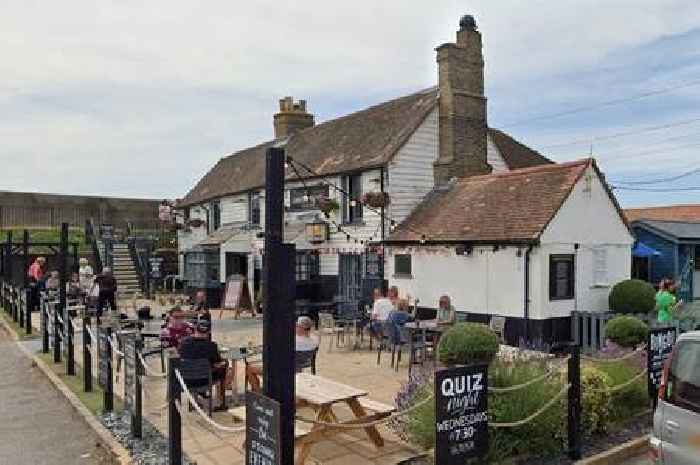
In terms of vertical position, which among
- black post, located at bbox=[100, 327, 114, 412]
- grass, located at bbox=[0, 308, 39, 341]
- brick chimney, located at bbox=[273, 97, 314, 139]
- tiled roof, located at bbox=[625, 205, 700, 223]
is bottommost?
grass, located at bbox=[0, 308, 39, 341]

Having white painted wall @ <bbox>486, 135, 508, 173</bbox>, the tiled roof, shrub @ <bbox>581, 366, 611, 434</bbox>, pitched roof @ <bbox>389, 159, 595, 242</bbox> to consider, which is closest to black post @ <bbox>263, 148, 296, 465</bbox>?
shrub @ <bbox>581, 366, 611, 434</bbox>

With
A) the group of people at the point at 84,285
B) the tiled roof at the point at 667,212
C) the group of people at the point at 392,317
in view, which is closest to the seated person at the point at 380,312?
the group of people at the point at 392,317

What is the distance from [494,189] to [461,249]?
7.85 feet

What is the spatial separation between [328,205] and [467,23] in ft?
23.0

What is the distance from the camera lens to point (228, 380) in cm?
958

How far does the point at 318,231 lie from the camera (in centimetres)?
2031

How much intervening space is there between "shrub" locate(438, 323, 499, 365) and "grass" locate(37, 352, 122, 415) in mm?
4903

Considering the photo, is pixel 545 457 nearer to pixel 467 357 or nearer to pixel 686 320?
pixel 467 357

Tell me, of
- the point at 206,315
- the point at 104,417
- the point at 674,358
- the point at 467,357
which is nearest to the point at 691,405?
the point at 674,358

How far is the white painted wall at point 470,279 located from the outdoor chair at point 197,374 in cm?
829

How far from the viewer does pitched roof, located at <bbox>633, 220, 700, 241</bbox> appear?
20.2 metres

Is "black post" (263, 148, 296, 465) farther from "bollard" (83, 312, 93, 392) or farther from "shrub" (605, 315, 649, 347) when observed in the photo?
"shrub" (605, 315, 649, 347)

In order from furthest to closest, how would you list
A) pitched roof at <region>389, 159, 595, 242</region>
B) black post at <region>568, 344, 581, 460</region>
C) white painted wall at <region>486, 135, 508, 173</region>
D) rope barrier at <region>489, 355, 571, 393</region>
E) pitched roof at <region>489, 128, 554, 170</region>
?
1. pitched roof at <region>489, 128, 554, 170</region>
2. white painted wall at <region>486, 135, 508, 173</region>
3. pitched roof at <region>389, 159, 595, 242</region>
4. black post at <region>568, 344, 581, 460</region>
5. rope barrier at <region>489, 355, 571, 393</region>

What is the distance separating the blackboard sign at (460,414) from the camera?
5.57 m
